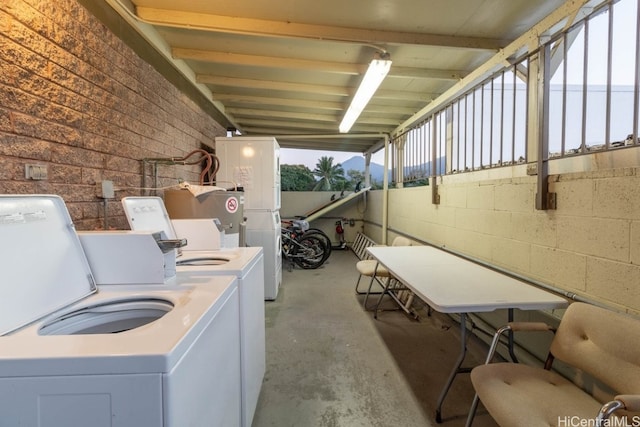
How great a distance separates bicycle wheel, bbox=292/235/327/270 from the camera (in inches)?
211

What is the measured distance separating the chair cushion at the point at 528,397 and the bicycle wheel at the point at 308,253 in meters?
4.03

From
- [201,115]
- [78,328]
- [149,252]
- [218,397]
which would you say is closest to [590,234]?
[218,397]

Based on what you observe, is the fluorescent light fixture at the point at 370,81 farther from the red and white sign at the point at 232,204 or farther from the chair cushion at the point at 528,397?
the chair cushion at the point at 528,397

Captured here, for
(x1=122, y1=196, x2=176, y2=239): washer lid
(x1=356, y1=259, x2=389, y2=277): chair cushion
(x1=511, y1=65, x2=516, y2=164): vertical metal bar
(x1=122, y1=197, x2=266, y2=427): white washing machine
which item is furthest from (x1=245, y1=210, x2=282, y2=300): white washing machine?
(x1=511, y1=65, x2=516, y2=164): vertical metal bar

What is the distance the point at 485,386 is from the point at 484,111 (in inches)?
98.3

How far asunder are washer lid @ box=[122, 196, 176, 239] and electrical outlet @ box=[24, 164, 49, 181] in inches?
14.3

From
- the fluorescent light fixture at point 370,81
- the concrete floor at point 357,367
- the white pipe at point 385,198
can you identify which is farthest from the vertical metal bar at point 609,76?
the white pipe at point 385,198

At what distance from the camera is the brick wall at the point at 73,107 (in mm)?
1347

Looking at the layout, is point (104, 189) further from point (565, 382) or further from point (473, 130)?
point (473, 130)

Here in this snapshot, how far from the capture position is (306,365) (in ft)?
7.61

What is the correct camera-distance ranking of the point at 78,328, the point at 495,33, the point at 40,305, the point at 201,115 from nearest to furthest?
1. the point at 40,305
2. the point at 78,328
3. the point at 495,33
4. the point at 201,115

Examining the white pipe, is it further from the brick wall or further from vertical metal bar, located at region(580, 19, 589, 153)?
the brick wall

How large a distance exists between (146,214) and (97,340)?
1.32 m

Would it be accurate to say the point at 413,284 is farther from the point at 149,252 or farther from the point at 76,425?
the point at 76,425
